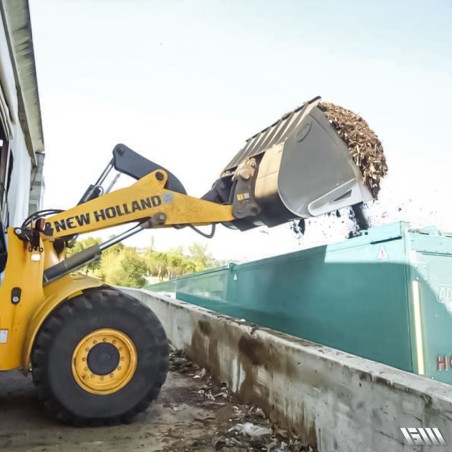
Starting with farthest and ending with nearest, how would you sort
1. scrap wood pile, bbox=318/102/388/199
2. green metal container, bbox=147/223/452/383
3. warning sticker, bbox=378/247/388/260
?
1. scrap wood pile, bbox=318/102/388/199
2. warning sticker, bbox=378/247/388/260
3. green metal container, bbox=147/223/452/383

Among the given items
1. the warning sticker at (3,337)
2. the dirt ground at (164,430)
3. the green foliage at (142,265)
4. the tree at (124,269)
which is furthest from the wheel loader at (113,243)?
the tree at (124,269)

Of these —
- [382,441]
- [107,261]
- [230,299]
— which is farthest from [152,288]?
[107,261]

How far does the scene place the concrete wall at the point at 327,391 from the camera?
2.17m

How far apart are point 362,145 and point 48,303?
3016 millimetres

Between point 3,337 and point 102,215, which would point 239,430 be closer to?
point 3,337

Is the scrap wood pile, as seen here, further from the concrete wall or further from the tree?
the tree

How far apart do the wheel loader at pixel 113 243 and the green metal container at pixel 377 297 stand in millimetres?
633

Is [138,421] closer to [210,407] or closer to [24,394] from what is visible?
[210,407]

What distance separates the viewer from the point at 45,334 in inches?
133

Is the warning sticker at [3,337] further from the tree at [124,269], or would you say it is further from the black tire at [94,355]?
→ the tree at [124,269]

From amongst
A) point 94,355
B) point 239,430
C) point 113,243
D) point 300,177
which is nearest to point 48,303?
point 94,355

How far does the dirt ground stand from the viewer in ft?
10.3

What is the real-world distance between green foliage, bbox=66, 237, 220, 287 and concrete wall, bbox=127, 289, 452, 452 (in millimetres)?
16381

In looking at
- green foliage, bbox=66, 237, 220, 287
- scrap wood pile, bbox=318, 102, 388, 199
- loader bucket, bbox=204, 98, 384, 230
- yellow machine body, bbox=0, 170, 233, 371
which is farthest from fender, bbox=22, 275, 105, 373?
green foliage, bbox=66, 237, 220, 287
